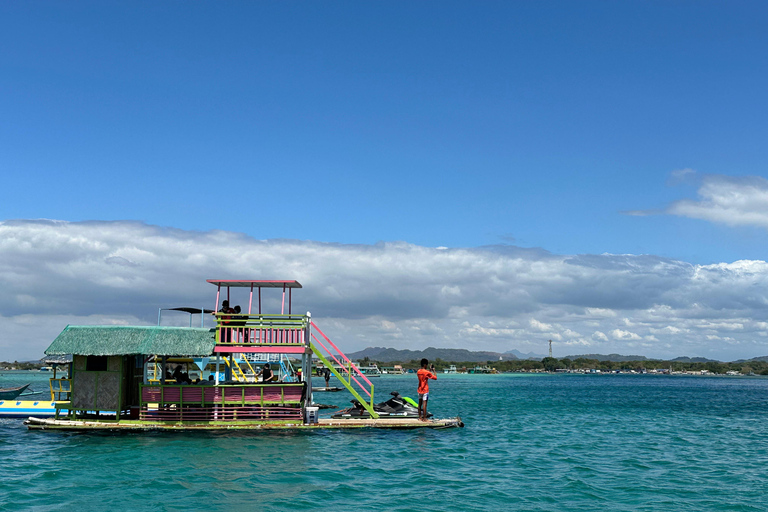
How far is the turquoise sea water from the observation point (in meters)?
17.0

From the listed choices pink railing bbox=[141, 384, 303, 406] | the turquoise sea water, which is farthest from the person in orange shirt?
pink railing bbox=[141, 384, 303, 406]

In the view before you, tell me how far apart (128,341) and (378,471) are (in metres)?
13.5

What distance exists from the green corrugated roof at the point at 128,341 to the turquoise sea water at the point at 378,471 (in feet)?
11.8

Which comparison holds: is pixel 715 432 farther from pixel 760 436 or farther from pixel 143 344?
pixel 143 344

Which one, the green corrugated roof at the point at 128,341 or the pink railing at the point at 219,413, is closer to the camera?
the green corrugated roof at the point at 128,341

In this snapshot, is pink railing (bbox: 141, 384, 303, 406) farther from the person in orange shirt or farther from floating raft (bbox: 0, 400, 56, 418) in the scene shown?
floating raft (bbox: 0, 400, 56, 418)

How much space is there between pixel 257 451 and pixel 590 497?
12.1 metres

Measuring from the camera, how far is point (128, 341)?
27.8m

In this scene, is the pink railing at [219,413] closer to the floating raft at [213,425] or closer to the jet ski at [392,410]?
the floating raft at [213,425]

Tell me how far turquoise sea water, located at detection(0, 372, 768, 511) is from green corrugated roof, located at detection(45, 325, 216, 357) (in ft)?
11.8

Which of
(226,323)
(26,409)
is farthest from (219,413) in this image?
(26,409)

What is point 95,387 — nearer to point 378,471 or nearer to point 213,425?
point 213,425

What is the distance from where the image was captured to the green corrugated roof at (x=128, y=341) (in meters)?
27.4

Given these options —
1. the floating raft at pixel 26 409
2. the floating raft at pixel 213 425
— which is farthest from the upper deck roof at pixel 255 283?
the floating raft at pixel 26 409
